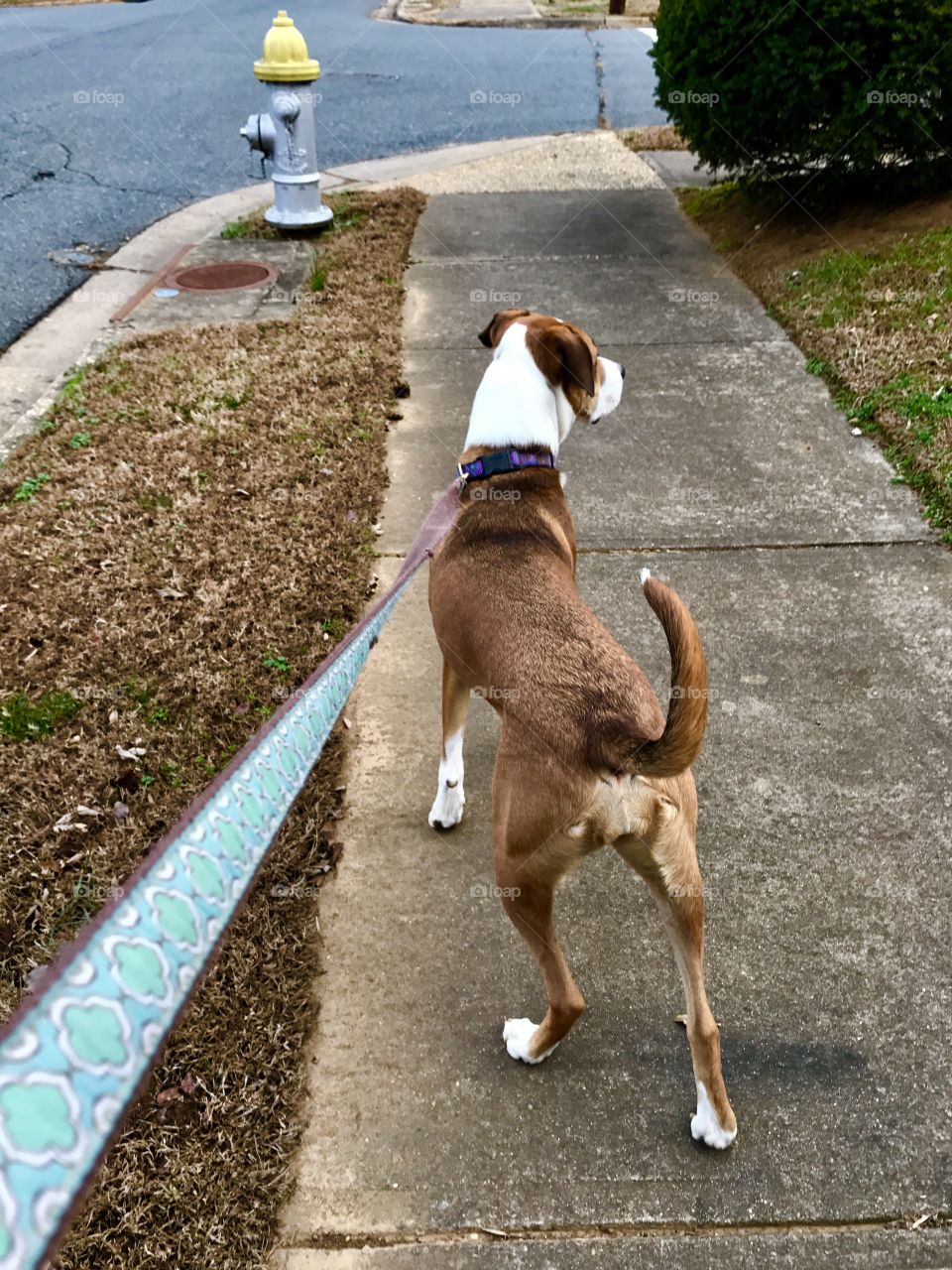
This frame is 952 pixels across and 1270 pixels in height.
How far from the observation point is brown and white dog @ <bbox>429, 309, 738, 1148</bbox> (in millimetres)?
2021

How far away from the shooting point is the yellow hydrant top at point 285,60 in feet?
23.9

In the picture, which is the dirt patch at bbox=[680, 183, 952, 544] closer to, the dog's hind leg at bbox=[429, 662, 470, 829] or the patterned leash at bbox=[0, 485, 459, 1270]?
the dog's hind leg at bbox=[429, 662, 470, 829]

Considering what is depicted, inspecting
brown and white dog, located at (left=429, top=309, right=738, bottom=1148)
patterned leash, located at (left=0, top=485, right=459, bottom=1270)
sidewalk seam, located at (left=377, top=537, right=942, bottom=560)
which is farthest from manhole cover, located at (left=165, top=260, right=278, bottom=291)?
patterned leash, located at (left=0, top=485, right=459, bottom=1270)

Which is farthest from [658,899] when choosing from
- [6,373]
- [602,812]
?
[6,373]

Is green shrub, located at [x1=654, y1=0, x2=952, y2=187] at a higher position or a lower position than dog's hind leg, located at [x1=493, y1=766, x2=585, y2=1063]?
higher

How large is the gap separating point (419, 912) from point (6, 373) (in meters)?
4.79

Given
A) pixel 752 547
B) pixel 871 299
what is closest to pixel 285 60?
pixel 871 299

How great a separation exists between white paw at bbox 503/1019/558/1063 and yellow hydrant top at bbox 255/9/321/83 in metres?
7.09

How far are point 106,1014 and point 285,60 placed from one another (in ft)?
26.1

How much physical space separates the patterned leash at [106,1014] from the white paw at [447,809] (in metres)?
1.78

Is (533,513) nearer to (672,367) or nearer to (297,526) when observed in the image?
(297,526)

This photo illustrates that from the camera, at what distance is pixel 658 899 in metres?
2.14

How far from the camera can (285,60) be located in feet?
24.0

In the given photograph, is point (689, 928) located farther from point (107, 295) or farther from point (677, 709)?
point (107, 295)
